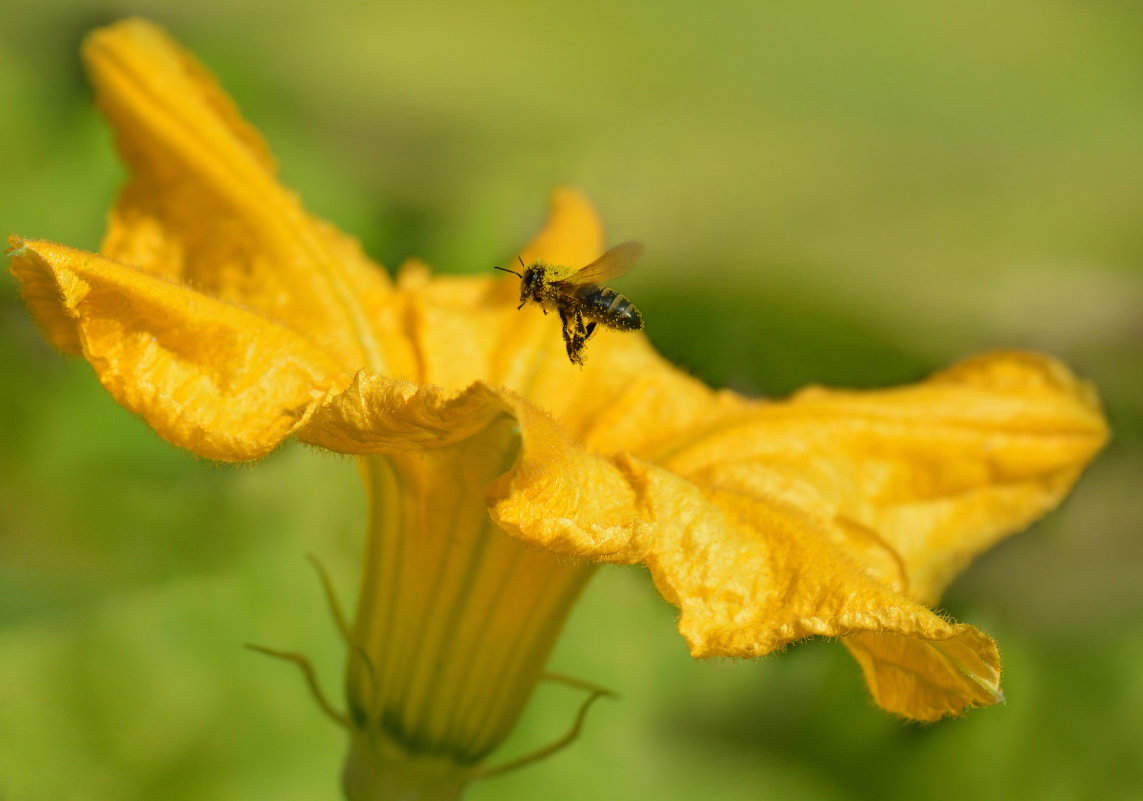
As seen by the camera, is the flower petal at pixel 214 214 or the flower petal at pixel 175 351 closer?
the flower petal at pixel 175 351

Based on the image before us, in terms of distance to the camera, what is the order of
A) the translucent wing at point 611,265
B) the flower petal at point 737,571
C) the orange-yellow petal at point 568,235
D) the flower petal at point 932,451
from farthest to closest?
the orange-yellow petal at point 568,235 → the flower petal at point 932,451 → the translucent wing at point 611,265 → the flower petal at point 737,571

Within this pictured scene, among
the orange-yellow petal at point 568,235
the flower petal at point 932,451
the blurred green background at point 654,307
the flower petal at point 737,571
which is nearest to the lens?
the flower petal at point 737,571

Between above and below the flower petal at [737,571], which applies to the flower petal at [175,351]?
below

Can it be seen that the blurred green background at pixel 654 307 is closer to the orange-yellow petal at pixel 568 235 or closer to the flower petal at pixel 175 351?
the orange-yellow petal at pixel 568 235

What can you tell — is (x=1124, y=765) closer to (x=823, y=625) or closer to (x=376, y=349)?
(x=823, y=625)

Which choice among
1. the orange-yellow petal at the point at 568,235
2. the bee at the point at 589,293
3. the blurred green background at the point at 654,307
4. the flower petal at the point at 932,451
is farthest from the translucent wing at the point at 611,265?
the blurred green background at the point at 654,307

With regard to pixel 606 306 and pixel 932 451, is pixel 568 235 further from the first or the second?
pixel 932 451

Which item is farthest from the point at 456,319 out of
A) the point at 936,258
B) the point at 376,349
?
the point at 936,258
